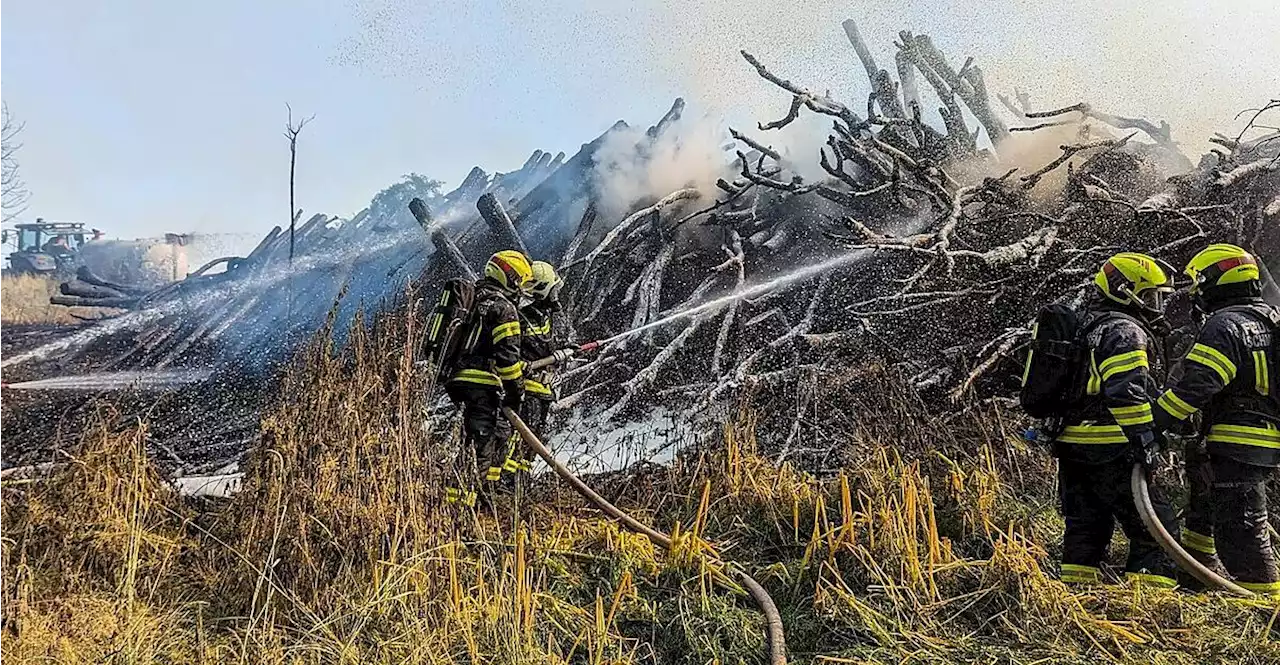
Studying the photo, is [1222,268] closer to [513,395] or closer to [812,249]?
[513,395]

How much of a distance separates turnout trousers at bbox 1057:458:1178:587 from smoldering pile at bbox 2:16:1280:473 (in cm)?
136

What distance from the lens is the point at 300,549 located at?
3.57 m

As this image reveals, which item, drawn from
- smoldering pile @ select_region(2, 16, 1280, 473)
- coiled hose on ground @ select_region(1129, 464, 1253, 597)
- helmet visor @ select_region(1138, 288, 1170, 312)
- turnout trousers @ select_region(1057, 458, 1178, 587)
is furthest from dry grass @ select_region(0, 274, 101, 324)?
coiled hose on ground @ select_region(1129, 464, 1253, 597)

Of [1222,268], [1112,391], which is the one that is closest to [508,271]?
[1112,391]

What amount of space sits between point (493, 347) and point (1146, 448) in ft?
11.8

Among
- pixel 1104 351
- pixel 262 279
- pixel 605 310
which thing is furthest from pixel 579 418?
pixel 262 279

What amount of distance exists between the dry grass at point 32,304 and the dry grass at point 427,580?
1179 cm

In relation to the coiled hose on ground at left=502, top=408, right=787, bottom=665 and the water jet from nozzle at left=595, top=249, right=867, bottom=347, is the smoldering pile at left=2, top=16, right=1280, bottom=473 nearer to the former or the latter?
the water jet from nozzle at left=595, top=249, right=867, bottom=347

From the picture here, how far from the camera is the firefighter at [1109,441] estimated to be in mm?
4133

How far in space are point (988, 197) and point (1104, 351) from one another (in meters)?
3.27

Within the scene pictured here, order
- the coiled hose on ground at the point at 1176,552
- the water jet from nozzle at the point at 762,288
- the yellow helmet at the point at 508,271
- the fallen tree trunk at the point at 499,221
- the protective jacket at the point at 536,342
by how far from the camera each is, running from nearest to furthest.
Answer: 1. the coiled hose on ground at the point at 1176,552
2. the yellow helmet at the point at 508,271
3. the protective jacket at the point at 536,342
4. the water jet from nozzle at the point at 762,288
5. the fallen tree trunk at the point at 499,221

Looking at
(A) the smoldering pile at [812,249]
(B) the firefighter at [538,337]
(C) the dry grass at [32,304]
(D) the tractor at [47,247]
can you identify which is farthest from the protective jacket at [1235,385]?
(D) the tractor at [47,247]

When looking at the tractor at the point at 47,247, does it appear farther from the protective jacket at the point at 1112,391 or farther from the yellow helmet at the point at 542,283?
the protective jacket at the point at 1112,391

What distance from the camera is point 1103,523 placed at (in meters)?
4.27
